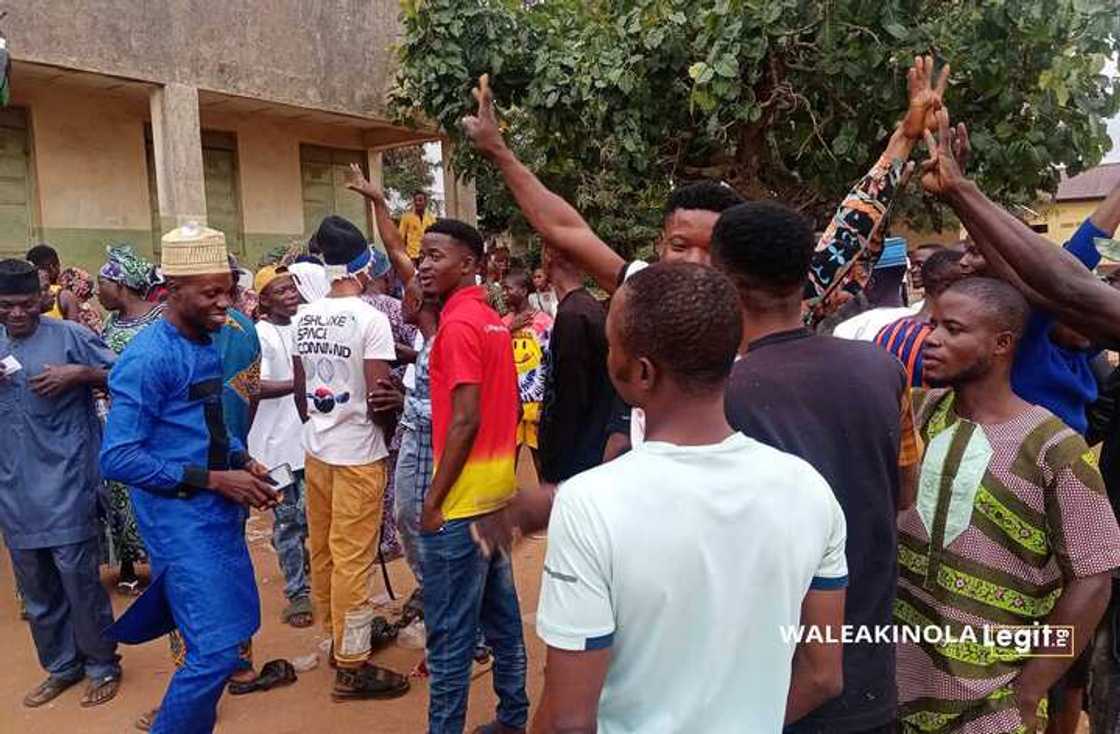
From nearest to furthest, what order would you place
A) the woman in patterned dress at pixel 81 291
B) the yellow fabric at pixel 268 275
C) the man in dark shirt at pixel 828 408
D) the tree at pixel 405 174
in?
the man in dark shirt at pixel 828 408
the yellow fabric at pixel 268 275
the woman in patterned dress at pixel 81 291
the tree at pixel 405 174

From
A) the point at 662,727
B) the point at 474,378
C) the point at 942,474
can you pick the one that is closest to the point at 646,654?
the point at 662,727

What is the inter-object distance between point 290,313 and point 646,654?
466cm

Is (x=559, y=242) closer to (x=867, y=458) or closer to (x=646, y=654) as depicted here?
(x=867, y=458)

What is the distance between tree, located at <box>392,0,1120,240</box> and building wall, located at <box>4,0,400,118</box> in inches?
112

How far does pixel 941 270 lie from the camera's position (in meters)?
3.08

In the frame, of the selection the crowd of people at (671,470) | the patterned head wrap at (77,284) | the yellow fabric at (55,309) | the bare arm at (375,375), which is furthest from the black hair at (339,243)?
the patterned head wrap at (77,284)

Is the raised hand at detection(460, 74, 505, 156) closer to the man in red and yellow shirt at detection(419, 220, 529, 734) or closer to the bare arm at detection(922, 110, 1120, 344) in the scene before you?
the man in red and yellow shirt at detection(419, 220, 529, 734)

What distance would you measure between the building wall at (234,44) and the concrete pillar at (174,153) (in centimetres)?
20

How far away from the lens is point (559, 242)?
278 cm

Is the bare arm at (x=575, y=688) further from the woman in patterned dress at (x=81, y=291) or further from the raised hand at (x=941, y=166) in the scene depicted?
the woman in patterned dress at (x=81, y=291)

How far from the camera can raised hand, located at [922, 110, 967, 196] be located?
7.61 feet

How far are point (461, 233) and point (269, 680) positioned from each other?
7.98ft

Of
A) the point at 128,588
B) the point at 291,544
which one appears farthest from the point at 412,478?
the point at 128,588

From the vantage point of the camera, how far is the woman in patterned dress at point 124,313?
4961 mm
